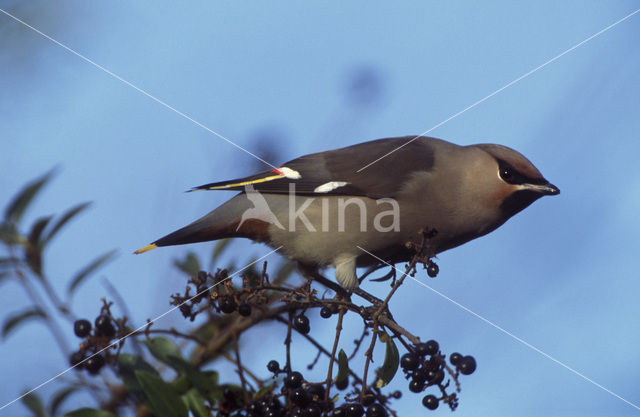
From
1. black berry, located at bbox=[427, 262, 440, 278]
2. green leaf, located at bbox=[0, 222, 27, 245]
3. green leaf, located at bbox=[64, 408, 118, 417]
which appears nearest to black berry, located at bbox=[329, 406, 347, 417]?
black berry, located at bbox=[427, 262, 440, 278]

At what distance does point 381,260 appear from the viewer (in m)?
3.12

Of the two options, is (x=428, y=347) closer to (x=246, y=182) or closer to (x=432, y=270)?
(x=432, y=270)

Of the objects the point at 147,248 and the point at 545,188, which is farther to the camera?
the point at 545,188

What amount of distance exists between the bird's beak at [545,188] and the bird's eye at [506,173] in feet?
0.31

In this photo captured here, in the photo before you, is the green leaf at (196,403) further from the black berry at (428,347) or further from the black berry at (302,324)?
the black berry at (428,347)

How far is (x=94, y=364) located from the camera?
2281 mm

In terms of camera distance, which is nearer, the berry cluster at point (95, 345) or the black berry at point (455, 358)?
the berry cluster at point (95, 345)

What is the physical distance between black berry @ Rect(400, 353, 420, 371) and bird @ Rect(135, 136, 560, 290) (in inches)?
28.1

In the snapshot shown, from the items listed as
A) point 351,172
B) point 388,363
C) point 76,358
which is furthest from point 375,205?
point 76,358

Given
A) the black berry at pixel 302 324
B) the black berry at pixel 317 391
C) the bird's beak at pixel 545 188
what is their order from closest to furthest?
1. the black berry at pixel 317 391
2. the black berry at pixel 302 324
3. the bird's beak at pixel 545 188

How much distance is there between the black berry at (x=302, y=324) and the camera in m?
2.42

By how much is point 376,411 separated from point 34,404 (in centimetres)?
110

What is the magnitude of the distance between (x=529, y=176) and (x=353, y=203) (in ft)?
2.65

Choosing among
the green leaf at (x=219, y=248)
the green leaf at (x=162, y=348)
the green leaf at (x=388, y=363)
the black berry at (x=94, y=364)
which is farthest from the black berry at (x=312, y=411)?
the green leaf at (x=219, y=248)
